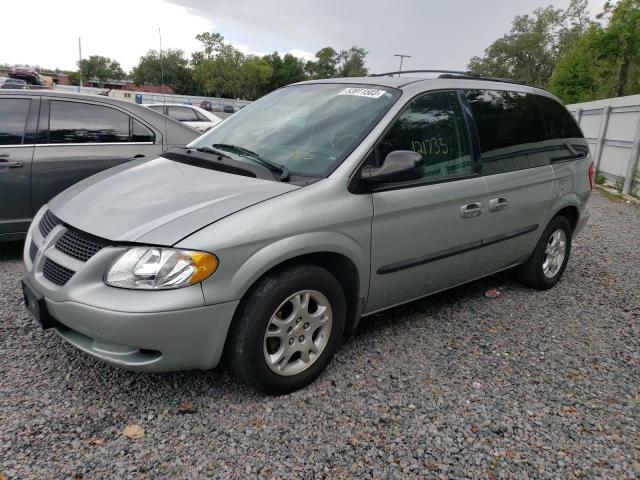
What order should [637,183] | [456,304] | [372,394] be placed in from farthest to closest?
[637,183] < [456,304] < [372,394]

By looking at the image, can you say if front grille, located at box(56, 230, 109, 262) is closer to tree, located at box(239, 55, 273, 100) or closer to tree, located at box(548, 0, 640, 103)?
tree, located at box(548, 0, 640, 103)

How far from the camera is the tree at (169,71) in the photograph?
82.8m

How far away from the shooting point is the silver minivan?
237 centimetres

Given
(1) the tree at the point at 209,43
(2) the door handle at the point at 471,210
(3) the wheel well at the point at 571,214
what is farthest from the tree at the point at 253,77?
(2) the door handle at the point at 471,210

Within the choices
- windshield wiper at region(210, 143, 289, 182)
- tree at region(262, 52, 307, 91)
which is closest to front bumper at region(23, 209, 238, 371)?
windshield wiper at region(210, 143, 289, 182)

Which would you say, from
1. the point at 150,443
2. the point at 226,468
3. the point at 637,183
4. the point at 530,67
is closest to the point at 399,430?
the point at 226,468

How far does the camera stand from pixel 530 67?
63656 mm

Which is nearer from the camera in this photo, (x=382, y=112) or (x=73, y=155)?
(x=382, y=112)

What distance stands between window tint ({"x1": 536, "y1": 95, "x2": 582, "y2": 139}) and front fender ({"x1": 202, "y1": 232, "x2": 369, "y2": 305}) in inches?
97.6

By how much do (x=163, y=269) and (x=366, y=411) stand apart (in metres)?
1.28

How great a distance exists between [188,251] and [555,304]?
3383 millimetres

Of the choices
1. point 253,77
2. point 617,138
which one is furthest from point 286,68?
point 617,138

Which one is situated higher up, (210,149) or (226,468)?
(210,149)

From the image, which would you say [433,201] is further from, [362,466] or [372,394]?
[362,466]
